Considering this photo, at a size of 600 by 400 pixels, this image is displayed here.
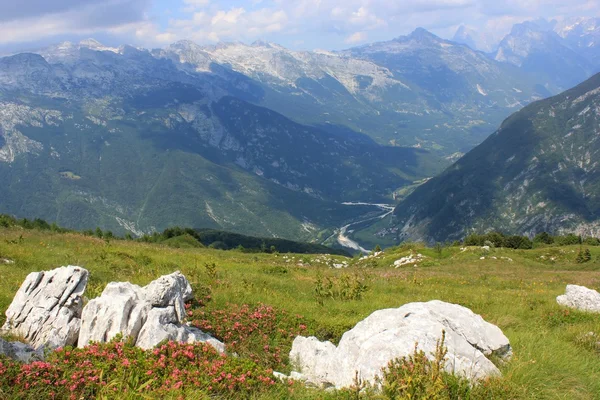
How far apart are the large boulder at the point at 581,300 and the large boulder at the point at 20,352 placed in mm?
20238

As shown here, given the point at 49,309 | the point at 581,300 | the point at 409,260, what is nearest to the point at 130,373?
the point at 49,309

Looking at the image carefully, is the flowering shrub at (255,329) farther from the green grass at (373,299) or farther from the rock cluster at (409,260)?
the rock cluster at (409,260)

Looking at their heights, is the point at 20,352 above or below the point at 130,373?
above

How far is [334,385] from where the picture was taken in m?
10.1

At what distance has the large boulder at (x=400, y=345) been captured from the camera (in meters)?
Answer: 9.70

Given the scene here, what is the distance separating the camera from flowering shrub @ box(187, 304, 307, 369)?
12.3 metres

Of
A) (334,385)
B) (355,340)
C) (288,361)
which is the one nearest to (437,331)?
(355,340)

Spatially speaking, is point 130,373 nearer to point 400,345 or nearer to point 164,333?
point 164,333

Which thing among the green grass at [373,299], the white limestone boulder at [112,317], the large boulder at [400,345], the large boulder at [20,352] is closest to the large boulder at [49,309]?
the large boulder at [20,352]

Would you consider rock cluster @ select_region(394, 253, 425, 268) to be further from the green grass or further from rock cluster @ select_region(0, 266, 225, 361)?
rock cluster @ select_region(0, 266, 225, 361)

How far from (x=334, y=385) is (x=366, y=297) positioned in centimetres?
979

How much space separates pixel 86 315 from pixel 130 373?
4028 millimetres

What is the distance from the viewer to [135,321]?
1160 cm

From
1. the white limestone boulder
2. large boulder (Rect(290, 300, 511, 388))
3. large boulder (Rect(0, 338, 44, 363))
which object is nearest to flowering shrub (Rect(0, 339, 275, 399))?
large boulder (Rect(0, 338, 44, 363))
